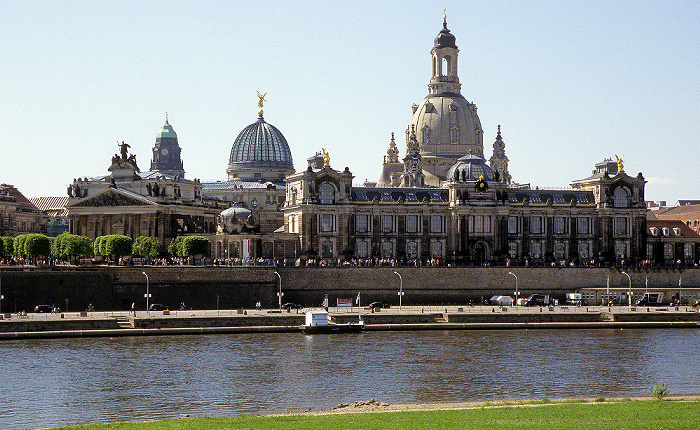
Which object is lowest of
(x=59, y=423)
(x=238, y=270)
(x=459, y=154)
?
(x=59, y=423)

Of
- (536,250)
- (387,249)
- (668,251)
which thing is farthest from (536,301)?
(668,251)

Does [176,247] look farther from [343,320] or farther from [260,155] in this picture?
[260,155]

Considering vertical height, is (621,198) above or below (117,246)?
above

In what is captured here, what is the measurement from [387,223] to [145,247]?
27886 millimetres

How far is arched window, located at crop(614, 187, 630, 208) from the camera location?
425ft

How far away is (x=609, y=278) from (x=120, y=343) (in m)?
59.7

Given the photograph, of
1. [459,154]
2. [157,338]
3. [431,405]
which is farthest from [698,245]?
[431,405]

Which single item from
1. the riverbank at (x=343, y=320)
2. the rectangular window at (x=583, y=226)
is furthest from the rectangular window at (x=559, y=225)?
the riverbank at (x=343, y=320)

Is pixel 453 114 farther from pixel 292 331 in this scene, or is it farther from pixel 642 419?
pixel 642 419

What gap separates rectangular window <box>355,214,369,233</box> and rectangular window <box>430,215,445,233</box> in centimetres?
797

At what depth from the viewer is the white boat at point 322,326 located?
286 feet

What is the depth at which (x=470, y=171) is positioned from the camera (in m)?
128

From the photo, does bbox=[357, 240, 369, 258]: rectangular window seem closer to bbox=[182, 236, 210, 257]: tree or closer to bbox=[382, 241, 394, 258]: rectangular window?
bbox=[382, 241, 394, 258]: rectangular window

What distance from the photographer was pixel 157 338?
274 ft
